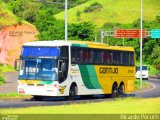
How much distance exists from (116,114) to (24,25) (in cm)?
7016

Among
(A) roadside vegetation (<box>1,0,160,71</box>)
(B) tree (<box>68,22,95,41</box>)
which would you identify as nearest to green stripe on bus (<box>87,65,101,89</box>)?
(A) roadside vegetation (<box>1,0,160,71</box>)

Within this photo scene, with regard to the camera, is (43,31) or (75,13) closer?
(43,31)

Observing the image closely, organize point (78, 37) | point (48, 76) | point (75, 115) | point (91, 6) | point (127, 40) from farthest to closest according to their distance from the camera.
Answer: point (91, 6), point (127, 40), point (78, 37), point (48, 76), point (75, 115)

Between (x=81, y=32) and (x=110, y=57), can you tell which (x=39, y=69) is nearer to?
(x=110, y=57)

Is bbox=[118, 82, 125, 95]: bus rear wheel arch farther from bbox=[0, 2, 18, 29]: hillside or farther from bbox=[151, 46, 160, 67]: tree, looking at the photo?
bbox=[151, 46, 160, 67]: tree

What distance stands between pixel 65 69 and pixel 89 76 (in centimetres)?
306

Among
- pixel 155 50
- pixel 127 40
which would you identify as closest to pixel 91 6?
pixel 127 40

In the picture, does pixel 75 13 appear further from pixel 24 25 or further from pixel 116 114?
pixel 116 114

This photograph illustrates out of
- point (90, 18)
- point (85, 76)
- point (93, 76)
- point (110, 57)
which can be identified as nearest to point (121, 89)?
point (110, 57)

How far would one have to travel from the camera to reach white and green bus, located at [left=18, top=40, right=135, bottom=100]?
3284cm

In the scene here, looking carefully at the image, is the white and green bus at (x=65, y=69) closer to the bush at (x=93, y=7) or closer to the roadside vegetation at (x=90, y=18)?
the roadside vegetation at (x=90, y=18)

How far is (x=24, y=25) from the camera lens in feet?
293

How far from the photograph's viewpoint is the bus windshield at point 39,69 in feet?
108

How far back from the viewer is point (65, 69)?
33406 millimetres
